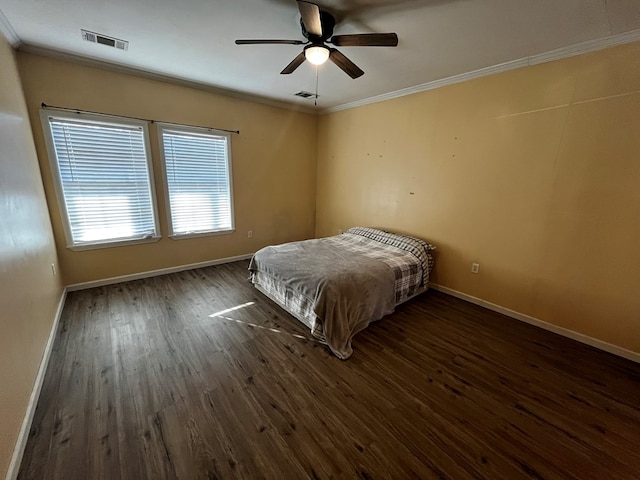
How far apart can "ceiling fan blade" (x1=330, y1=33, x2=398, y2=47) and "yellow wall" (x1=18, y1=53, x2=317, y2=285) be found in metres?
2.48

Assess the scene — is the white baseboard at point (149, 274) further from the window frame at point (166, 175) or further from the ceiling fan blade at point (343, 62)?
the ceiling fan blade at point (343, 62)

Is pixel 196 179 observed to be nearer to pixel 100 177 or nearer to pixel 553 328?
pixel 100 177

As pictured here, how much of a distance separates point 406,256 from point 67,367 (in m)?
3.23

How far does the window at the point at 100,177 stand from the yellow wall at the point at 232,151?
0.32 feet

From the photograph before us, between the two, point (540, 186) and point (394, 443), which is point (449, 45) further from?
point (394, 443)

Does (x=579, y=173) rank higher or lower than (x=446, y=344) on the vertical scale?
higher

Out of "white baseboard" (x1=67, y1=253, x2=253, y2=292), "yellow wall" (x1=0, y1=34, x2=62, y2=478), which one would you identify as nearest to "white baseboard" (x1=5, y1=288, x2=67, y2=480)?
"yellow wall" (x1=0, y1=34, x2=62, y2=478)

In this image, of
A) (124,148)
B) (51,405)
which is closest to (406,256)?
(51,405)

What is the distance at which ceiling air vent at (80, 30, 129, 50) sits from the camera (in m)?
2.21

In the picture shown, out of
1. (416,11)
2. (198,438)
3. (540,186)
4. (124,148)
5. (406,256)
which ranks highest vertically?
(416,11)

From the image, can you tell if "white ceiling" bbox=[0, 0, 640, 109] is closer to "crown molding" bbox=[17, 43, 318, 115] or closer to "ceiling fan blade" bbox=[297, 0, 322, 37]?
"crown molding" bbox=[17, 43, 318, 115]

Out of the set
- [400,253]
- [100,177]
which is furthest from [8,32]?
[400,253]

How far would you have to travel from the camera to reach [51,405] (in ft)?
5.23

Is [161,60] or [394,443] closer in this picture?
[394,443]
